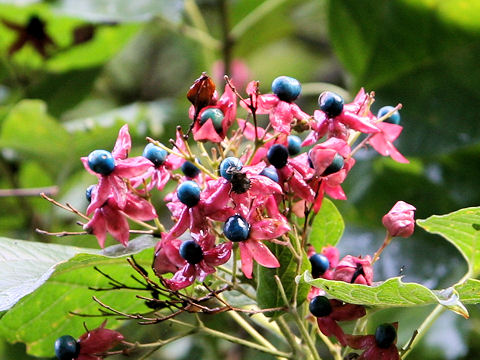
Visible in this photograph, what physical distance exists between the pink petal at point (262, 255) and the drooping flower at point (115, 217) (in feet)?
0.48

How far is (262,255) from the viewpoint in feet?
2.75

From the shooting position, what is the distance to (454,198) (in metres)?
1.72

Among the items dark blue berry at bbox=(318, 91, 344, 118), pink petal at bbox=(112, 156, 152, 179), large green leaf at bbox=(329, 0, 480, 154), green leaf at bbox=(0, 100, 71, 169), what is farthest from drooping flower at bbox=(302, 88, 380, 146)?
green leaf at bbox=(0, 100, 71, 169)

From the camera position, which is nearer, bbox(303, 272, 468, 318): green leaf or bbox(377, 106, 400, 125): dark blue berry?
bbox(303, 272, 468, 318): green leaf

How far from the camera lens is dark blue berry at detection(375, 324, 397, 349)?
86 cm

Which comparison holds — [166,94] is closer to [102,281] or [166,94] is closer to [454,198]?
[454,198]

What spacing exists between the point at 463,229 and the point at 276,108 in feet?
1.06

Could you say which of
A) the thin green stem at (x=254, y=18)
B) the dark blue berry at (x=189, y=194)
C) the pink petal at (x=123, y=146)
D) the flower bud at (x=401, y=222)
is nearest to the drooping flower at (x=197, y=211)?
the dark blue berry at (x=189, y=194)

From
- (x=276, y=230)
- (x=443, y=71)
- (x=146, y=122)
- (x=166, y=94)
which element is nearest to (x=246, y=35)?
(x=166, y=94)

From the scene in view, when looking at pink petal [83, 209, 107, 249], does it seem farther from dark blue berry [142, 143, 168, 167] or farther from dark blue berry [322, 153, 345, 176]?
dark blue berry [322, 153, 345, 176]

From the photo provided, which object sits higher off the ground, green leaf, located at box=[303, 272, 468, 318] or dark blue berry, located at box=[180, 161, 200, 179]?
dark blue berry, located at box=[180, 161, 200, 179]

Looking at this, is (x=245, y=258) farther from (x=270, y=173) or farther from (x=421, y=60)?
(x=421, y=60)

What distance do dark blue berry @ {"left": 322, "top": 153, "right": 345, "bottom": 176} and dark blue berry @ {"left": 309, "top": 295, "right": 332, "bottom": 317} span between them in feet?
0.49

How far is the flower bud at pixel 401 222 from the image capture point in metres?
0.92
